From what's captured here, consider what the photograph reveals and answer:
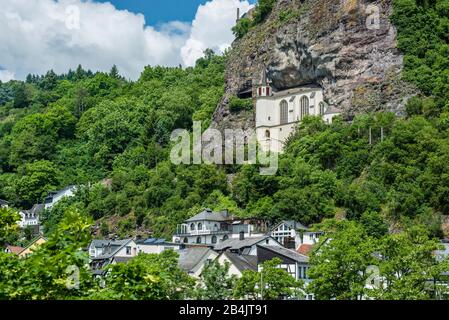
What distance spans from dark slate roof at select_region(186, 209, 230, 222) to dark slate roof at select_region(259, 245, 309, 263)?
1667 cm

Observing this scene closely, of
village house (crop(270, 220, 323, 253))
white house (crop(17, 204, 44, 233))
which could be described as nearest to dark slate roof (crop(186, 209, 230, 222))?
village house (crop(270, 220, 323, 253))

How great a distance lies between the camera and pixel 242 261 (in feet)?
191

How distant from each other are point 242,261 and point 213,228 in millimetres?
21533

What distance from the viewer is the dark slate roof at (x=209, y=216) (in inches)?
3159

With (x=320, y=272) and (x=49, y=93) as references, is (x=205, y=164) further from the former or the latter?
(x=49, y=93)

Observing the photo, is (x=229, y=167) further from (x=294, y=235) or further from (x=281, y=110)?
(x=294, y=235)

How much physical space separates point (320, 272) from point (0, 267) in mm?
23560

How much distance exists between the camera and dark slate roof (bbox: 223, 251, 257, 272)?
5631 cm

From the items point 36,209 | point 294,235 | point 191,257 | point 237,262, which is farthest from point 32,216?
point 237,262

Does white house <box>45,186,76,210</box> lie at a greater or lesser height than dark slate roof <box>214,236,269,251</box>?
greater

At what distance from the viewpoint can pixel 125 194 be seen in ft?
323

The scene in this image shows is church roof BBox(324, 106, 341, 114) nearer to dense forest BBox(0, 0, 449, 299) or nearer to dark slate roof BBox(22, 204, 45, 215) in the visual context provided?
dense forest BBox(0, 0, 449, 299)
